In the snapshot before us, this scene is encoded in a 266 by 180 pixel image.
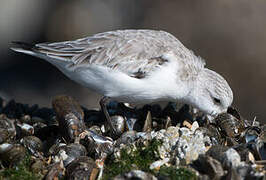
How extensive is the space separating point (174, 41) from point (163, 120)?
1.11m

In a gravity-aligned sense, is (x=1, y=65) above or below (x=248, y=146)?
below

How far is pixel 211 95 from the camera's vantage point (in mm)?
6211

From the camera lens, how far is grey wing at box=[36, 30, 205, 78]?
19.3 ft

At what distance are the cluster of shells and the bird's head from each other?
0.55 feet

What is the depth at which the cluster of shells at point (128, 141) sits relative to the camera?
437cm

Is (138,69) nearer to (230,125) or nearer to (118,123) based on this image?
(118,123)

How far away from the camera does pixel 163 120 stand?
600 centimetres

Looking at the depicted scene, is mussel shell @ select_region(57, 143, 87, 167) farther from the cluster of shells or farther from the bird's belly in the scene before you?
the bird's belly

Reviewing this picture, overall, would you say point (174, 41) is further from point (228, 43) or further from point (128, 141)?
point (228, 43)

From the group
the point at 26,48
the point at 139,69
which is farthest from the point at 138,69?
the point at 26,48

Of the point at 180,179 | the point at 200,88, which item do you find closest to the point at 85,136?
the point at 180,179

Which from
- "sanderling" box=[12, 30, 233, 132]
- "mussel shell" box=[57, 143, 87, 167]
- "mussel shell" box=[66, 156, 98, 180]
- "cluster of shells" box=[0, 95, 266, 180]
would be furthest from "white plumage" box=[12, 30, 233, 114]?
"mussel shell" box=[66, 156, 98, 180]

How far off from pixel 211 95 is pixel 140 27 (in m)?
5.24

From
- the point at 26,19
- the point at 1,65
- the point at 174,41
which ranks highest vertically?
the point at 174,41
